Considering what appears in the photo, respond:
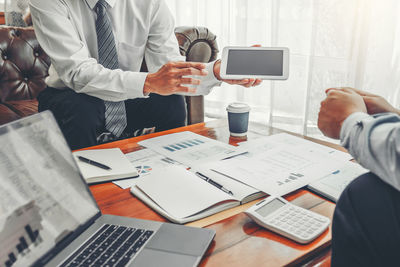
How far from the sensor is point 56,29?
1.20m

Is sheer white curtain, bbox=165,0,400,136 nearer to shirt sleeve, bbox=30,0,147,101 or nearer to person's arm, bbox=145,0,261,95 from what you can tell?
person's arm, bbox=145,0,261,95

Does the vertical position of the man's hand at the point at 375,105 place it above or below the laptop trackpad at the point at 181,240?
above

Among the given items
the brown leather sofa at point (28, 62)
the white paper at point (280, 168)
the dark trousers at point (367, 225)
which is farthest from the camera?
the brown leather sofa at point (28, 62)

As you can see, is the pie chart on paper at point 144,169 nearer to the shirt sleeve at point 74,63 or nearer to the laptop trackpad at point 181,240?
the laptop trackpad at point 181,240

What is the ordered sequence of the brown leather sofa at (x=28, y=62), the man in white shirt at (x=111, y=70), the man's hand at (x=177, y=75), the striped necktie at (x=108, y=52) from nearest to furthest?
the man's hand at (x=177, y=75), the man in white shirt at (x=111, y=70), the striped necktie at (x=108, y=52), the brown leather sofa at (x=28, y=62)

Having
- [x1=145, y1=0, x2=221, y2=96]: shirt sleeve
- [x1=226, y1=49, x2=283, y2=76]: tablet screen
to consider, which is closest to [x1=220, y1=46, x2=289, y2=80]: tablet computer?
[x1=226, y1=49, x2=283, y2=76]: tablet screen

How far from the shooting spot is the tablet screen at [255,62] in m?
1.06

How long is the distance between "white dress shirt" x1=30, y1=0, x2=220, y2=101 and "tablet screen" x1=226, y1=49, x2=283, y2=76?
173 millimetres

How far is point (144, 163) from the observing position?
866 mm

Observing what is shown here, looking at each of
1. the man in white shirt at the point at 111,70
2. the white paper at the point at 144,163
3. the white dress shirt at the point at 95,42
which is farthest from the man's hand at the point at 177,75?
the white paper at the point at 144,163

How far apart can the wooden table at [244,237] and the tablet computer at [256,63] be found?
17.9 inches

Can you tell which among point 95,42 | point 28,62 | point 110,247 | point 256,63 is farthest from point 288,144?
point 28,62

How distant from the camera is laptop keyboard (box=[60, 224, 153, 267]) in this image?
0.47m

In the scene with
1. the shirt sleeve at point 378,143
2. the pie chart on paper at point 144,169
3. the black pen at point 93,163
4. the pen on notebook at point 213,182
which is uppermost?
the shirt sleeve at point 378,143
